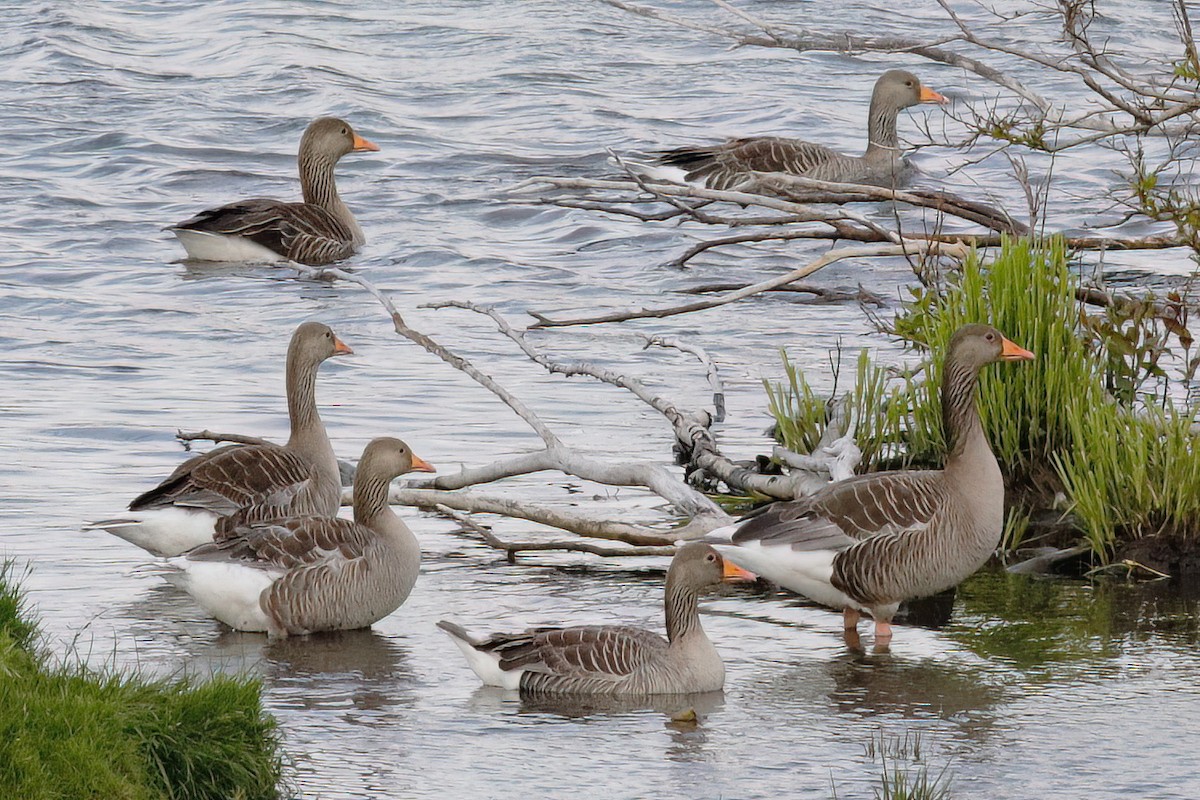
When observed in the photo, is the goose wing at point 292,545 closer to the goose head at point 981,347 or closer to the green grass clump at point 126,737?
the green grass clump at point 126,737

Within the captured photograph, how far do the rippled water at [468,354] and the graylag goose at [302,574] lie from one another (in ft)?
0.55

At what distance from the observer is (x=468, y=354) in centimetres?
1455

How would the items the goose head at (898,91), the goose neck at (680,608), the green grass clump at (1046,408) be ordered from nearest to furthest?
the goose neck at (680,608)
the green grass clump at (1046,408)
the goose head at (898,91)

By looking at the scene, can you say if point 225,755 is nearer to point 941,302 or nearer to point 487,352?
point 941,302

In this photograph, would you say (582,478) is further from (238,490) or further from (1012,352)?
(1012,352)

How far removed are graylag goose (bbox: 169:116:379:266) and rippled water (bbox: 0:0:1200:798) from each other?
468mm

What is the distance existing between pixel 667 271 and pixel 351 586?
35.1ft

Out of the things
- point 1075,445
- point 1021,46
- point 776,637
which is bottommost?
point 776,637

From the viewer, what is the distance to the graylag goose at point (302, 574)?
25.7 feet

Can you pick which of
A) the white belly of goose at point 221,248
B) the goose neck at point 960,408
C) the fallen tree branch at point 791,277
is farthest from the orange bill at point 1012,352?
the white belly of goose at point 221,248

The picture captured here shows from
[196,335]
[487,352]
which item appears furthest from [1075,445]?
[196,335]

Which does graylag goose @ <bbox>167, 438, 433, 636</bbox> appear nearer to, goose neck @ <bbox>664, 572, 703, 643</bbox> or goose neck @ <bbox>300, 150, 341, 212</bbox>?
goose neck @ <bbox>664, 572, 703, 643</bbox>

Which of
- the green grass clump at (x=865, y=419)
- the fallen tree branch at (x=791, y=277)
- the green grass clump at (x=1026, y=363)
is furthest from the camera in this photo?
the fallen tree branch at (x=791, y=277)

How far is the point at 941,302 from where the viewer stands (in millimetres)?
9945
